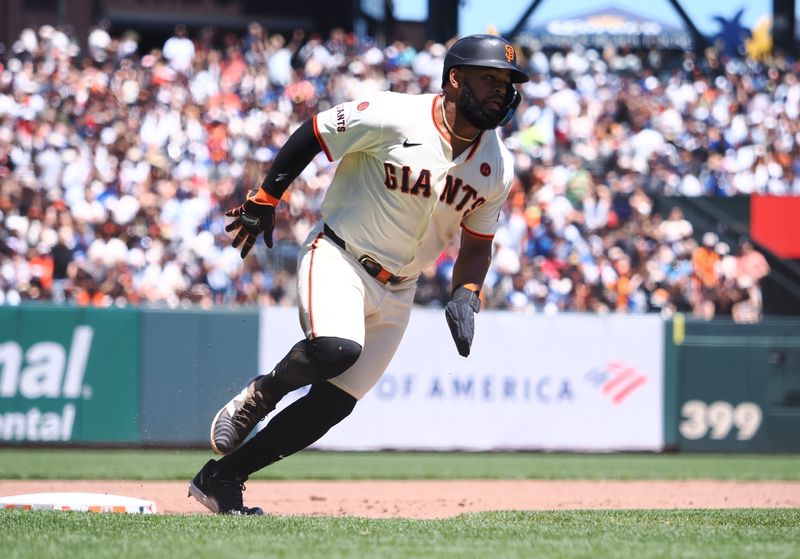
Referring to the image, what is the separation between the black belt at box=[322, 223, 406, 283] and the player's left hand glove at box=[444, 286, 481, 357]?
1.12ft

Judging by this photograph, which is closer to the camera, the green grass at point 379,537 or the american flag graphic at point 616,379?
the green grass at point 379,537

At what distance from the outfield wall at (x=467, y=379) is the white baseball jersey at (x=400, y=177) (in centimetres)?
530

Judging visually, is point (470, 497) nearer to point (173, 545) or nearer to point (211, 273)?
point (173, 545)

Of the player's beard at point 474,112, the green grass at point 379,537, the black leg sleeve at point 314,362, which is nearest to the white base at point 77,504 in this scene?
the green grass at point 379,537

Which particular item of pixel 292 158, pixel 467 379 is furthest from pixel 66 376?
pixel 292 158

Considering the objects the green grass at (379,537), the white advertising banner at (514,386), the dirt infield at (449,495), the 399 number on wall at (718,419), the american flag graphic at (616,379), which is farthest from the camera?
the 399 number on wall at (718,419)

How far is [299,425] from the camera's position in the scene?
240 inches

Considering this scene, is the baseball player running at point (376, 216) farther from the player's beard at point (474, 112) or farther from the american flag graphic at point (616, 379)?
the american flag graphic at point (616, 379)

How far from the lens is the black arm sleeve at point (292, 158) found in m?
5.73

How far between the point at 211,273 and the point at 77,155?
2786mm

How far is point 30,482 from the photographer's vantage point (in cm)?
930

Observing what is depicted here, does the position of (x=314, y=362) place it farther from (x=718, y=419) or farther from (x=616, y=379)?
(x=718, y=419)

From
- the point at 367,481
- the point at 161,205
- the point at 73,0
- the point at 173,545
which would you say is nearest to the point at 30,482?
the point at 367,481

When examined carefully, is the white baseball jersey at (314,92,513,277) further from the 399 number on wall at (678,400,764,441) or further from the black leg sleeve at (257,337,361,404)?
the 399 number on wall at (678,400,764,441)
